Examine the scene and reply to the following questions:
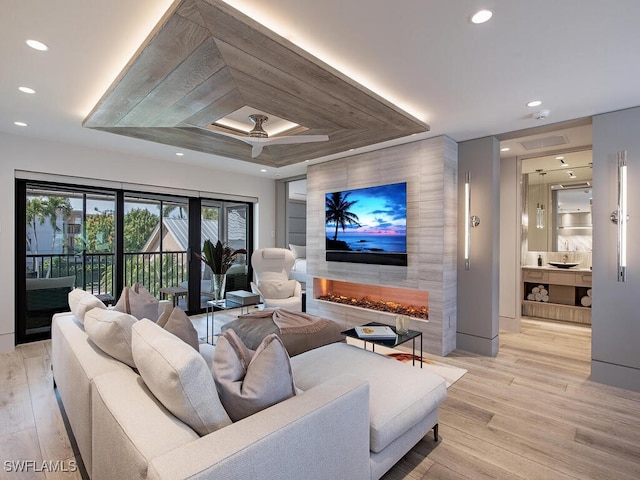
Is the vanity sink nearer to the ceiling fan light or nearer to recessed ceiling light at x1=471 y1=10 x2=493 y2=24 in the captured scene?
recessed ceiling light at x1=471 y1=10 x2=493 y2=24

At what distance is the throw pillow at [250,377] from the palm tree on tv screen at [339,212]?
10.9ft

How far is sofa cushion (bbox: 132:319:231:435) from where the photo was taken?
1208 mm

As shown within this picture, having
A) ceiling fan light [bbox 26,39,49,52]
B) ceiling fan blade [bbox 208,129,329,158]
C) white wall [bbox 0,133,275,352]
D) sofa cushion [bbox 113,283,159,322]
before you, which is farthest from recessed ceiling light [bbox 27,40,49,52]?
white wall [bbox 0,133,275,352]

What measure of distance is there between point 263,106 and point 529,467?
3169mm

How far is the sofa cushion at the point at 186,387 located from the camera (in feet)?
3.96

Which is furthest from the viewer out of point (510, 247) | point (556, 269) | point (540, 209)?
point (540, 209)

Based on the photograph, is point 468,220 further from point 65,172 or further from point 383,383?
point 65,172

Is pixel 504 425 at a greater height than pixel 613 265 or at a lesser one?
lesser

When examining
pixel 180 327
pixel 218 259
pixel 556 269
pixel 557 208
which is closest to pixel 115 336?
pixel 180 327

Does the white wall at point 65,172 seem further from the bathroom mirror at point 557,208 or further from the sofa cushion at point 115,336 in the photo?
the bathroom mirror at point 557,208

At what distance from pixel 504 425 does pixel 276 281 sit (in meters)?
3.43

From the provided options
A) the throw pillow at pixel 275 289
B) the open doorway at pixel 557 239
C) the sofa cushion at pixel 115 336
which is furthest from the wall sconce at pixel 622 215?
the sofa cushion at pixel 115 336

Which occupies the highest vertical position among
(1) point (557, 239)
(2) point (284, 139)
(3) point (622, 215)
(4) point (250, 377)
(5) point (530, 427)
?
(2) point (284, 139)

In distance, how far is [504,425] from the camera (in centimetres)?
238
